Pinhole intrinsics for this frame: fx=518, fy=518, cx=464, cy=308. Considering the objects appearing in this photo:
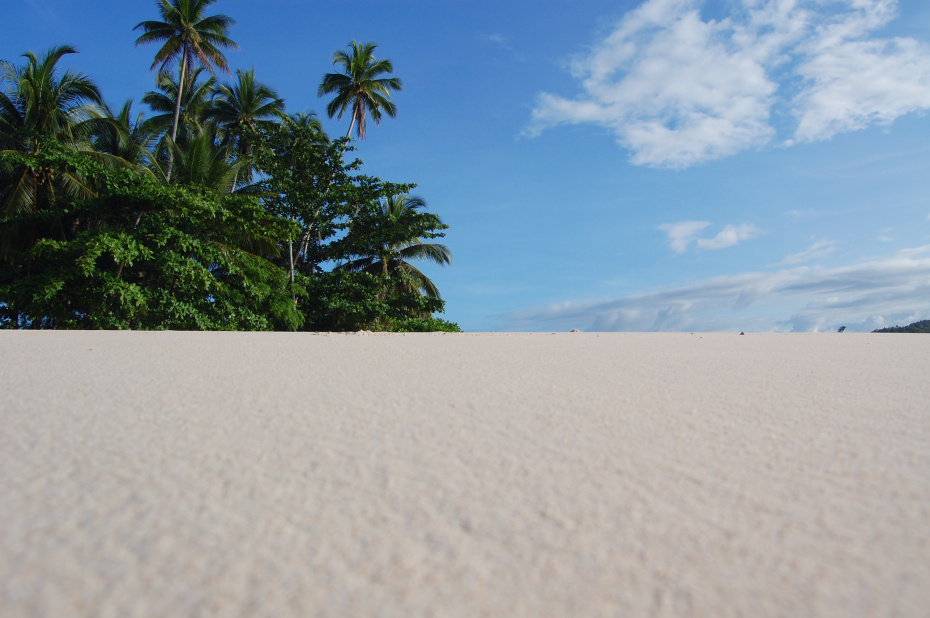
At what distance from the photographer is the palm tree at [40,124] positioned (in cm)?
1174

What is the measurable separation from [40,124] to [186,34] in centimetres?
581

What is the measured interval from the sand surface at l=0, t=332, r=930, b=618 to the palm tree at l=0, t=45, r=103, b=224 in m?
12.4

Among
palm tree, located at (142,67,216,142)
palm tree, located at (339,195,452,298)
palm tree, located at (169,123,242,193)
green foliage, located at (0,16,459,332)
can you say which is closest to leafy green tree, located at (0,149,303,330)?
green foliage, located at (0,16,459,332)

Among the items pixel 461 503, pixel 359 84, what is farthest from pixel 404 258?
pixel 461 503

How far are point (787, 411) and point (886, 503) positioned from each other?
3.05 feet

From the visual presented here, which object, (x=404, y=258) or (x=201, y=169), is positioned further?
(x=404, y=258)

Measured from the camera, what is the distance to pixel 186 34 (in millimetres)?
17062

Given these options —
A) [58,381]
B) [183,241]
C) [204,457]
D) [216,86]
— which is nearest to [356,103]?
[216,86]

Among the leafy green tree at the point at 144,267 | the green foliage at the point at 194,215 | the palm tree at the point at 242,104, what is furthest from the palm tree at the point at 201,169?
the palm tree at the point at 242,104

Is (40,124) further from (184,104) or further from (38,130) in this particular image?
(184,104)

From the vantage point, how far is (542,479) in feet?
4.41

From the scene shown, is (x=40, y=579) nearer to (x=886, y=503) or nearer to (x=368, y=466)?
(x=368, y=466)

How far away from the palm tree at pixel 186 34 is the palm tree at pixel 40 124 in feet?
8.32

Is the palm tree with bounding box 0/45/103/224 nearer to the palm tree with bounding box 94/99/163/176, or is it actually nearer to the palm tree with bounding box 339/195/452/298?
the palm tree with bounding box 94/99/163/176
